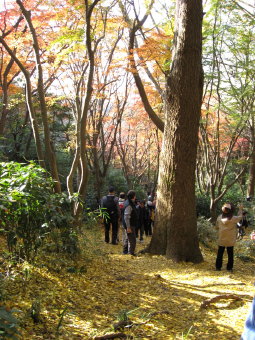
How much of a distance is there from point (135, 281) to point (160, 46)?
7383 millimetres

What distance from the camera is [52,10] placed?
1021 centimetres

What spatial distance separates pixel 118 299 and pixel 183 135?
3.96 metres

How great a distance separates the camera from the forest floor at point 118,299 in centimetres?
333

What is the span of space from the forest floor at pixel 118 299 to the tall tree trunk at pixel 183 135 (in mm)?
895

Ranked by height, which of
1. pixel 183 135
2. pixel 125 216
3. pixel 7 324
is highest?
pixel 183 135

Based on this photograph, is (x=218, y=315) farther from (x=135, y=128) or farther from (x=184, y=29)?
(x=135, y=128)

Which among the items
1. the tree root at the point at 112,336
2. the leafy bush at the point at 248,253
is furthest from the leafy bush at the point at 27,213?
the leafy bush at the point at 248,253

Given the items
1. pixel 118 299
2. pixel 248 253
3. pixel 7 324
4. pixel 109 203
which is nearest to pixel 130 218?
pixel 109 203

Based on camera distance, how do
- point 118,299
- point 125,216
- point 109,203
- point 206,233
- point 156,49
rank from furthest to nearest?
point 206,233 < point 156,49 < point 109,203 < point 125,216 < point 118,299

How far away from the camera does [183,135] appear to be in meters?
7.31

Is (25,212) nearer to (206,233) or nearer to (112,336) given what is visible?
(112,336)

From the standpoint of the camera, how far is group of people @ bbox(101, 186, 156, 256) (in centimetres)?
788

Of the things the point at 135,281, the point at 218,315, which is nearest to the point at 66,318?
the point at 218,315

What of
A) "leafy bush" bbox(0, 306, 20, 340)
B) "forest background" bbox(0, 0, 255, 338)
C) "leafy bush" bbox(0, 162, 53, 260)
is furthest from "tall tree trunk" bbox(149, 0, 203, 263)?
"leafy bush" bbox(0, 306, 20, 340)
